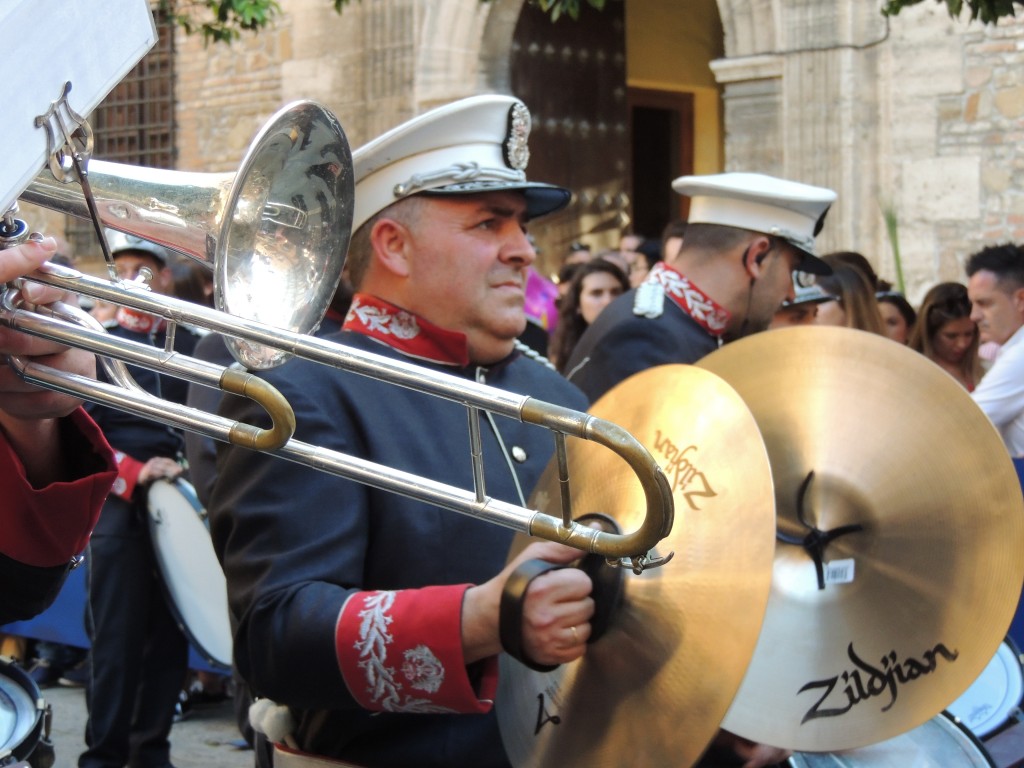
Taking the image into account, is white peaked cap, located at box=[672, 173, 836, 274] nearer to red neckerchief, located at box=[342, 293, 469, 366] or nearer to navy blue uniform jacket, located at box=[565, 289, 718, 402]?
navy blue uniform jacket, located at box=[565, 289, 718, 402]

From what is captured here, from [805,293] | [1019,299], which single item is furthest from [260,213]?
[1019,299]

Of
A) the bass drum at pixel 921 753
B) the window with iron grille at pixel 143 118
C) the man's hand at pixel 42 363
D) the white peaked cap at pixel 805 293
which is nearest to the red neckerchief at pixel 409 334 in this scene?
the man's hand at pixel 42 363

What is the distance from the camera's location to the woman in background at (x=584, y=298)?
286 inches

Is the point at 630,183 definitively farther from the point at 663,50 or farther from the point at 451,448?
the point at 451,448

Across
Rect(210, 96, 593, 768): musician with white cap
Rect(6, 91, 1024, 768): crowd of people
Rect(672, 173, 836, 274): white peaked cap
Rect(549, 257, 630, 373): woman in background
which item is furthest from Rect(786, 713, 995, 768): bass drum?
Rect(549, 257, 630, 373): woman in background

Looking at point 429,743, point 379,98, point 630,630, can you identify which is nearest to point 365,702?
point 429,743

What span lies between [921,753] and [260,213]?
1.60 meters

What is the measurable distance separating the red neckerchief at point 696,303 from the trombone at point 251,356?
192 cm

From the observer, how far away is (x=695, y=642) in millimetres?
1926

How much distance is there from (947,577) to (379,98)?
9.43 metres

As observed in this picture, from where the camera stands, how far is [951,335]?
6227mm

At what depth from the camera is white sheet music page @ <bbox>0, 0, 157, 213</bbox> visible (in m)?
1.45

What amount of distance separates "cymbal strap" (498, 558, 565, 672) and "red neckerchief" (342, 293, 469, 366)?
2.13ft

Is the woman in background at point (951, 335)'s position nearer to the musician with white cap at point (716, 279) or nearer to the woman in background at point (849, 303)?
the woman in background at point (849, 303)
